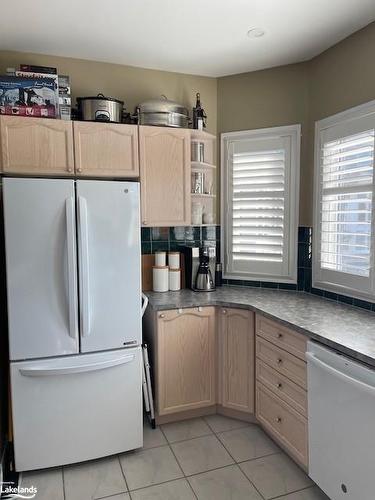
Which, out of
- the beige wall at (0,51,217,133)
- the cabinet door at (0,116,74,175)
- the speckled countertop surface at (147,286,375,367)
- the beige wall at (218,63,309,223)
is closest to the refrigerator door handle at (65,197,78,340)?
the cabinet door at (0,116,74,175)

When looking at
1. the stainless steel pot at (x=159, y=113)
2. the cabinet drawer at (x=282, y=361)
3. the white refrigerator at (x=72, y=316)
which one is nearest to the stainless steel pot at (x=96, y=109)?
the stainless steel pot at (x=159, y=113)

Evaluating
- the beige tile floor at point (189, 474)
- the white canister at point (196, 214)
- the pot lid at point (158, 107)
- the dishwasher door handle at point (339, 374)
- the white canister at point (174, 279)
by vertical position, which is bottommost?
the beige tile floor at point (189, 474)

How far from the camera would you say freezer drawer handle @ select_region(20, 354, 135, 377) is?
2.13 metres

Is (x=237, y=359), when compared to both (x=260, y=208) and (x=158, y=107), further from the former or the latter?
(x=158, y=107)

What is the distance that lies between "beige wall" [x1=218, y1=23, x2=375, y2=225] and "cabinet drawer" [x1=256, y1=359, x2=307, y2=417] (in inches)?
47.4

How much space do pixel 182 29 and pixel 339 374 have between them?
222 cm

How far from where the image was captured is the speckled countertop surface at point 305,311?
1866 millimetres

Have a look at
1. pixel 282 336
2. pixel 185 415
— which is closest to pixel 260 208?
pixel 282 336

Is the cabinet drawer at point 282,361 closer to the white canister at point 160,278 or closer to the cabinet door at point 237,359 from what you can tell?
the cabinet door at point 237,359

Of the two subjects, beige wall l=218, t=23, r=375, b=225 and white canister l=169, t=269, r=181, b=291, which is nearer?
beige wall l=218, t=23, r=375, b=225

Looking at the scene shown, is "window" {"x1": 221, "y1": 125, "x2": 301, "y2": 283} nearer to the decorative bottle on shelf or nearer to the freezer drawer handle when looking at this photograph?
the decorative bottle on shelf

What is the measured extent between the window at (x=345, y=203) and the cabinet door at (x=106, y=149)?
1401 millimetres

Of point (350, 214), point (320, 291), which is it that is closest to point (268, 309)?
point (320, 291)

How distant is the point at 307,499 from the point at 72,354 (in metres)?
1.54
